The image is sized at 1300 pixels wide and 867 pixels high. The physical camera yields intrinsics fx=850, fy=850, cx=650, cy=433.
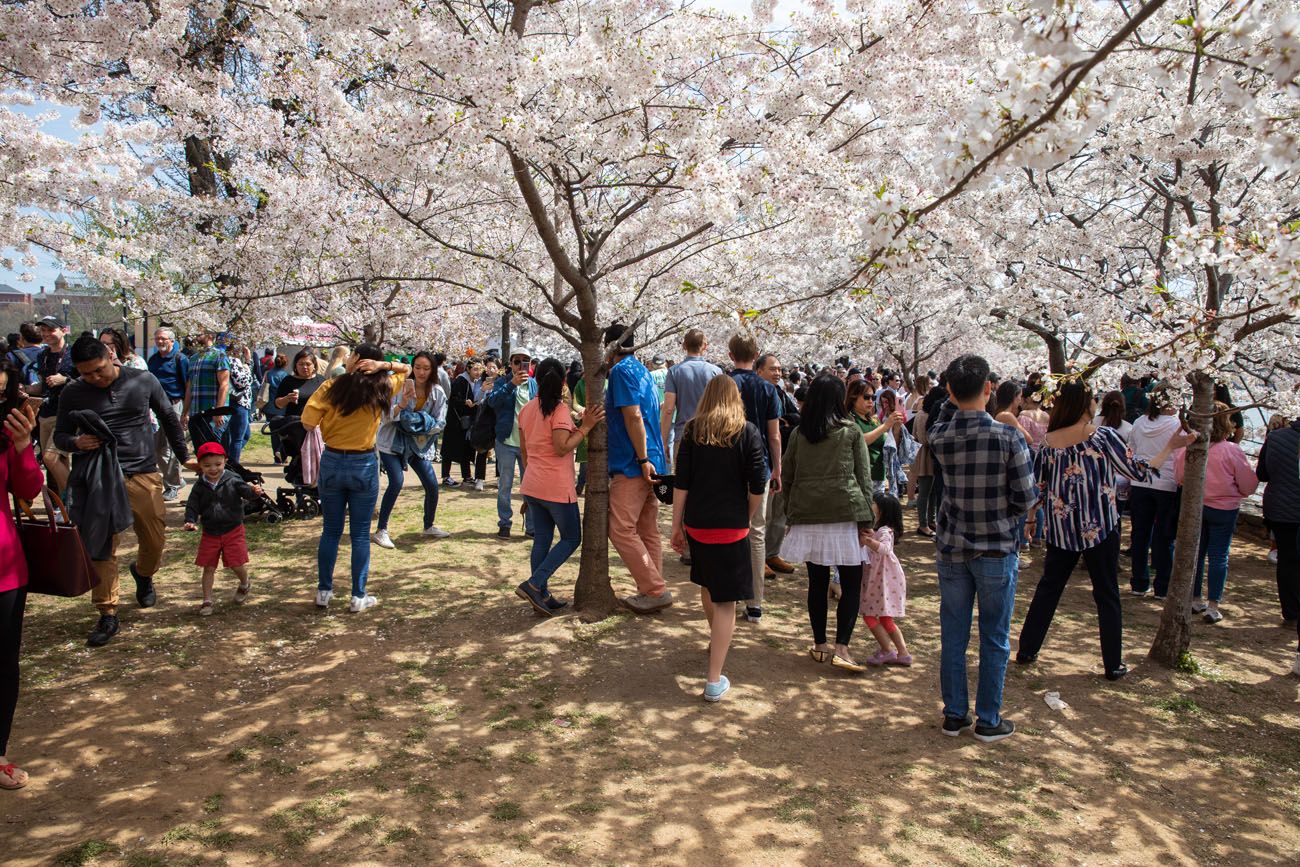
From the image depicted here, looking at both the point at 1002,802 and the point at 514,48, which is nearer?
the point at 1002,802

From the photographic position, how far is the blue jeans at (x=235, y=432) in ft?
34.0

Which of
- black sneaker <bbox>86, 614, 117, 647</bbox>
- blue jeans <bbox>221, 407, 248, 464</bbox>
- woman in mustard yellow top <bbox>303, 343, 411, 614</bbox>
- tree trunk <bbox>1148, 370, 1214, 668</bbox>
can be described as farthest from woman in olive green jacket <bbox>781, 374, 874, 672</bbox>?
blue jeans <bbox>221, 407, 248, 464</bbox>

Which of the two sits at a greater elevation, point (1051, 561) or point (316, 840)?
point (1051, 561)

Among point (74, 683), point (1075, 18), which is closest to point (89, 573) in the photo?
point (74, 683)

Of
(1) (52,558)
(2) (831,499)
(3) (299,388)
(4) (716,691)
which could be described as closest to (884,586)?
(2) (831,499)

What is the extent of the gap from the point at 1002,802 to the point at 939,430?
182 centimetres

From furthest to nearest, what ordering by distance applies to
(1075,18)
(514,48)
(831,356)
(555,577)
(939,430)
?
(831,356) < (555,577) < (514,48) < (939,430) < (1075,18)

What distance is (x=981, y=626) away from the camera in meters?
4.50

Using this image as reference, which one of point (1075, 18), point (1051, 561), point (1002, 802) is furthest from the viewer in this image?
point (1051, 561)

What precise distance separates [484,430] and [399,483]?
6.19 ft

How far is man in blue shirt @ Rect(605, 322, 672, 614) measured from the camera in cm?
581

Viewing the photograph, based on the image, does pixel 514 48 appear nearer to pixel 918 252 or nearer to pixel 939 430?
pixel 918 252

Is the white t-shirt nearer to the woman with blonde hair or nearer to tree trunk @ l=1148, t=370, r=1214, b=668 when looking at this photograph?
tree trunk @ l=1148, t=370, r=1214, b=668

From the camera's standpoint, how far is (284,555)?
775 centimetres
